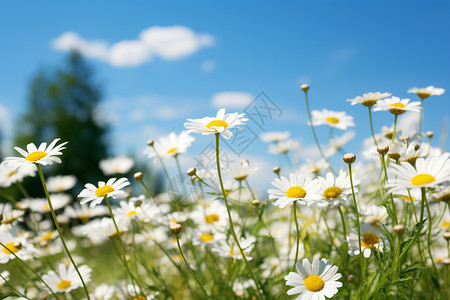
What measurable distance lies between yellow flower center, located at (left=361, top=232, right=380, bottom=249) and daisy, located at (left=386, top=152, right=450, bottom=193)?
42 centimetres

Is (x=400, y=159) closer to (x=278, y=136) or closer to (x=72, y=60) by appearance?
(x=278, y=136)

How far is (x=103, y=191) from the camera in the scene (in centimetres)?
161

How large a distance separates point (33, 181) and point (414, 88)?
17.1 m

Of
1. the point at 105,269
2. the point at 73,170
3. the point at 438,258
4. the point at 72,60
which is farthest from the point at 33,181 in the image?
the point at 438,258

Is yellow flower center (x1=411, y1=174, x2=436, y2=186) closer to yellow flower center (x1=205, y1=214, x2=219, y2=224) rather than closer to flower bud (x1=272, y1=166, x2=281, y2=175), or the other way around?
flower bud (x1=272, y1=166, x2=281, y2=175)

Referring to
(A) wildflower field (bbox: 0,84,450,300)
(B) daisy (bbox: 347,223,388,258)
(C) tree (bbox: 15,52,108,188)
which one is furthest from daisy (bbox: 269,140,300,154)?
(C) tree (bbox: 15,52,108,188)

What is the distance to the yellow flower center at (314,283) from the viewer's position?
137 centimetres

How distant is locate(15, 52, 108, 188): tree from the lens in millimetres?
20281

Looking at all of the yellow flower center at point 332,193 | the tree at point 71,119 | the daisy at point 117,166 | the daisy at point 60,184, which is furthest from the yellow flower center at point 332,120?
the tree at point 71,119

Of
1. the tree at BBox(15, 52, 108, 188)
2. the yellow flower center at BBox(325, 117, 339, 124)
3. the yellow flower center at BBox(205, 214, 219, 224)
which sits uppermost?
the tree at BBox(15, 52, 108, 188)

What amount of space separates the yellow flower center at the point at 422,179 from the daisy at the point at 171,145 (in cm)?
123

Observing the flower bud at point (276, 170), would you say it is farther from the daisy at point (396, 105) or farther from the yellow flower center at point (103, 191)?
the yellow flower center at point (103, 191)

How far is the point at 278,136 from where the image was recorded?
314cm

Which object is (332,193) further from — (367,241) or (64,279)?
(64,279)
